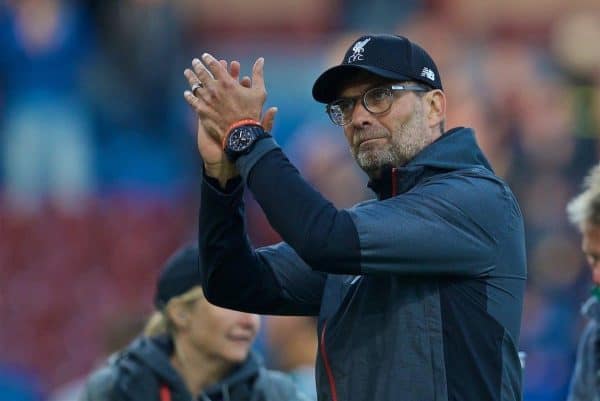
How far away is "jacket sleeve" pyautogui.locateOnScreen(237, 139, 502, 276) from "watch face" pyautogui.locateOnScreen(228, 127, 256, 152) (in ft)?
0.10

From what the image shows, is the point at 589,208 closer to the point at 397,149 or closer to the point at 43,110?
the point at 397,149

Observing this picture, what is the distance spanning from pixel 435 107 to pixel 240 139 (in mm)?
548

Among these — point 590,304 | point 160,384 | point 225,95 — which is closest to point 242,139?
point 225,95

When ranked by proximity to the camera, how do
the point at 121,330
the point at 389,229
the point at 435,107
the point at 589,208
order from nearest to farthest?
the point at 389,229 → the point at 435,107 → the point at 589,208 → the point at 121,330

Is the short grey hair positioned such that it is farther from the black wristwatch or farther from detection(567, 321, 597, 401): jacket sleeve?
the black wristwatch

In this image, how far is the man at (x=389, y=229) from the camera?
130 inches

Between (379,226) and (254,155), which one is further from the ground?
(254,155)

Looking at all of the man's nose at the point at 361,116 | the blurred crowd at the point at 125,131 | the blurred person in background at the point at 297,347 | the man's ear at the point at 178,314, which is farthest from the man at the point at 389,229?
the blurred crowd at the point at 125,131

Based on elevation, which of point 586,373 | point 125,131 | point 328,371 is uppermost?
point 328,371

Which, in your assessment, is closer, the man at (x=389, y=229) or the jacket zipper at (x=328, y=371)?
the man at (x=389, y=229)

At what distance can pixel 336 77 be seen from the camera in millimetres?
3609

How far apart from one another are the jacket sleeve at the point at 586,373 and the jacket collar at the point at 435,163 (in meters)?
1.68

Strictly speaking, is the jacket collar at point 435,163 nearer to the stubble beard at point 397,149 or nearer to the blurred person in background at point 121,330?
the stubble beard at point 397,149

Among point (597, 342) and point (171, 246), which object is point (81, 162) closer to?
point (171, 246)
